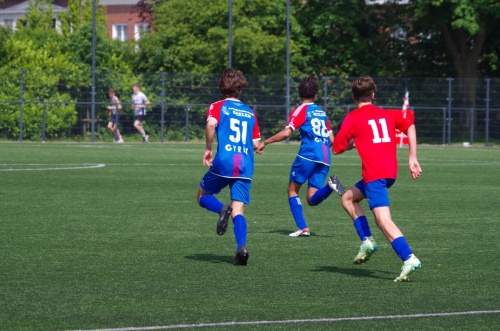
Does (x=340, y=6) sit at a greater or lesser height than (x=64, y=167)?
greater

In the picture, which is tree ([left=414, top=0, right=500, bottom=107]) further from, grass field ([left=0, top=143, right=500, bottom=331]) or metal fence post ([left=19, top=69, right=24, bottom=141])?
grass field ([left=0, top=143, right=500, bottom=331])

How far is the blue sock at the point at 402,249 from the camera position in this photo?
9.53 metres

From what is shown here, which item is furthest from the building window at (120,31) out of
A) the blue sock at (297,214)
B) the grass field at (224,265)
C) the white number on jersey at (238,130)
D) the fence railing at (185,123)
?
the white number on jersey at (238,130)

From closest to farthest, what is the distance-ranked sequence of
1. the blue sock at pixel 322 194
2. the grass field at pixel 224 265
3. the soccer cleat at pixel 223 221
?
the grass field at pixel 224 265 < the soccer cleat at pixel 223 221 < the blue sock at pixel 322 194

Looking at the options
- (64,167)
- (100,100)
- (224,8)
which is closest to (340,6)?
(224,8)

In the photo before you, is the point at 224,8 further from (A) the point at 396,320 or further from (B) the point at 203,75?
(A) the point at 396,320

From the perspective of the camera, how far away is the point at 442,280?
31.5 feet

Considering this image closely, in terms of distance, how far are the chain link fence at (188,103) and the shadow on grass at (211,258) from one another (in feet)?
104

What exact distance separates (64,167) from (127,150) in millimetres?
9783

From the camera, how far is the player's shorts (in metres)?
13.6

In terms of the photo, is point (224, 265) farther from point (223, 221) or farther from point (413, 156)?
point (413, 156)

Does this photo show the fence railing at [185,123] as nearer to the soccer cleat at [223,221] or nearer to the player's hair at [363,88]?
the soccer cleat at [223,221]

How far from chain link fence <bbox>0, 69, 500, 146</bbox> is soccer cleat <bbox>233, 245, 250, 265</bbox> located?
32673 millimetres

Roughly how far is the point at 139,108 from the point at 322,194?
3093cm
